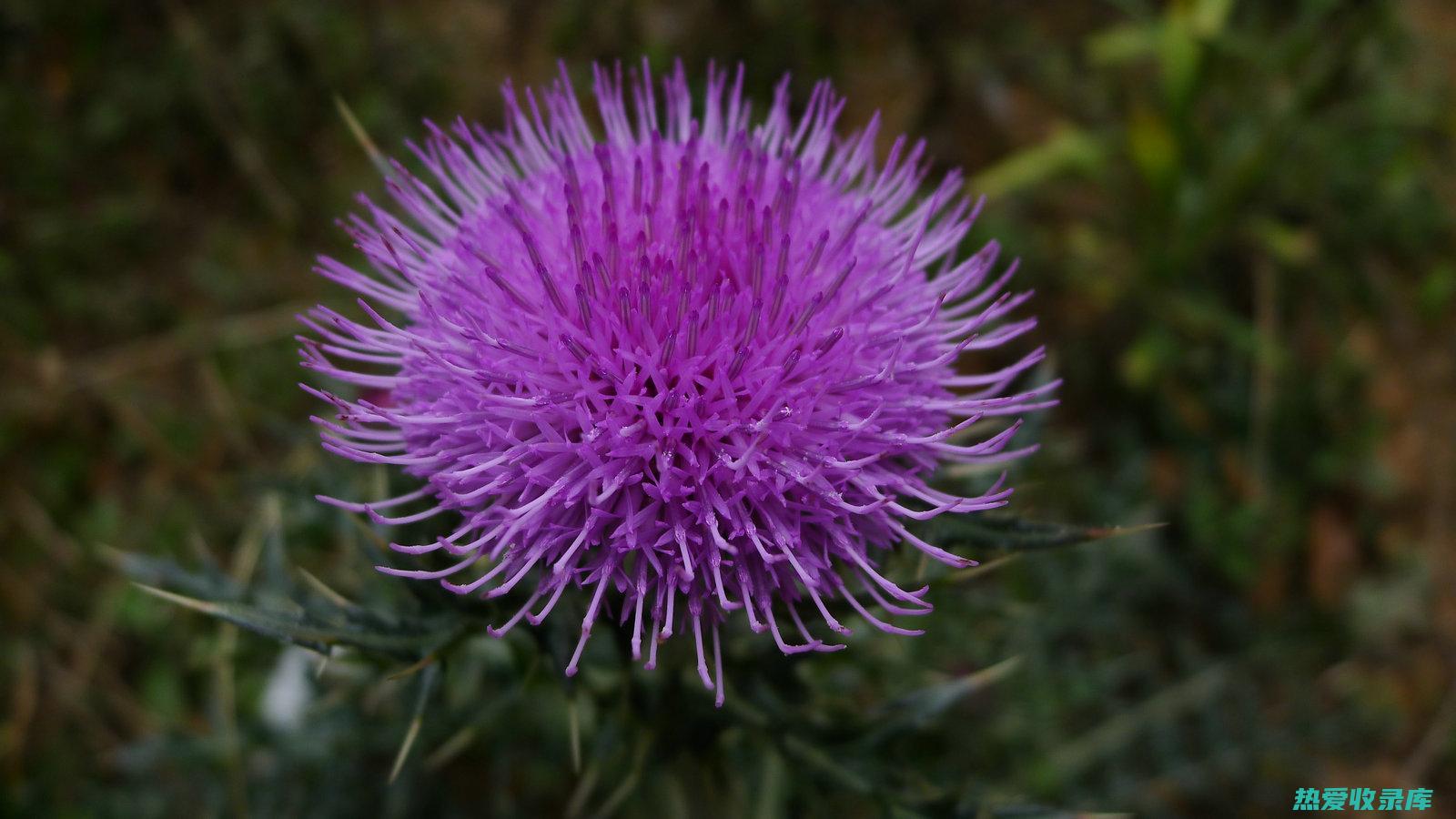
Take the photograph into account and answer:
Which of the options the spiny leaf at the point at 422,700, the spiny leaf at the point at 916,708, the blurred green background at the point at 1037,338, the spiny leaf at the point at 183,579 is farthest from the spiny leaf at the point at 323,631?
the blurred green background at the point at 1037,338

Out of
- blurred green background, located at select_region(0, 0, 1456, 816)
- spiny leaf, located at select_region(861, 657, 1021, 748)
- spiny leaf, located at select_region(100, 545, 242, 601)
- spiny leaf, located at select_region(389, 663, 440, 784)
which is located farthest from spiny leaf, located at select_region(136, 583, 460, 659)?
blurred green background, located at select_region(0, 0, 1456, 816)

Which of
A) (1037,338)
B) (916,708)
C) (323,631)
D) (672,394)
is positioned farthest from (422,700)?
(1037,338)

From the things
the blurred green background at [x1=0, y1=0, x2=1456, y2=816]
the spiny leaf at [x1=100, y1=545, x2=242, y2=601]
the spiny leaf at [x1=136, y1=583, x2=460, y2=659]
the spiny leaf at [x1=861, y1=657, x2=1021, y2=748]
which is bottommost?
the spiny leaf at [x1=136, y1=583, x2=460, y2=659]

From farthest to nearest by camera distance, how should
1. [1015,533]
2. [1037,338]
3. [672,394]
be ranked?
1. [1037,338]
2. [1015,533]
3. [672,394]

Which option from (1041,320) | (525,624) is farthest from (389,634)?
(1041,320)

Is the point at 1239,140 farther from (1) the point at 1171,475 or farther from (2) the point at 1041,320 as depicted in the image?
(1) the point at 1171,475

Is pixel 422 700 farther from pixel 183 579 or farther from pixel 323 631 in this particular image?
pixel 183 579

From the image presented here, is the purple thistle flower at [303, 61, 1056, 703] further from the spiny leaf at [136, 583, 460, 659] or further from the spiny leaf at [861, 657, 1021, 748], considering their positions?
the spiny leaf at [861, 657, 1021, 748]
